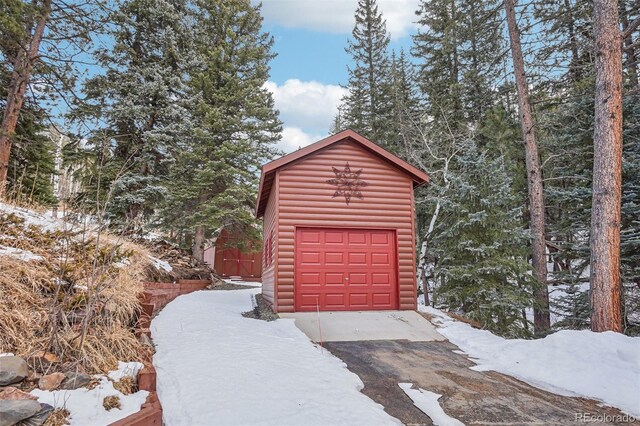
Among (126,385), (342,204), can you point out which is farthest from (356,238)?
(126,385)

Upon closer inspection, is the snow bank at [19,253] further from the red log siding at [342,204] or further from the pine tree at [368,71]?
the pine tree at [368,71]

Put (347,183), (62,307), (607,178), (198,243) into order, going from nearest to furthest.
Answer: (62,307), (607,178), (347,183), (198,243)

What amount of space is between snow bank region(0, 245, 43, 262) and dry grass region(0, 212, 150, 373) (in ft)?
0.18

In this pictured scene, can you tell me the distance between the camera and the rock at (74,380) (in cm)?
250

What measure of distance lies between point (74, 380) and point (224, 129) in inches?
569

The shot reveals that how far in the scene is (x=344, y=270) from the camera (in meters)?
7.99

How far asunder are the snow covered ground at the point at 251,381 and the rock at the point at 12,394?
0.98 m

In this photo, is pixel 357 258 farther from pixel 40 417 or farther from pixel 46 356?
pixel 40 417

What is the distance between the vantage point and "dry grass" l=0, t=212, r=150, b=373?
2779mm

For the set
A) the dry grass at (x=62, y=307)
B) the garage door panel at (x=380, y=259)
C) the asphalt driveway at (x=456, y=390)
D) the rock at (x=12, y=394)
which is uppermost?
the garage door panel at (x=380, y=259)

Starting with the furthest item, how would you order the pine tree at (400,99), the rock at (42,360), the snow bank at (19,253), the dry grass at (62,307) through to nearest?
the pine tree at (400,99) → the snow bank at (19,253) → the dry grass at (62,307) → the rock at (42,360)

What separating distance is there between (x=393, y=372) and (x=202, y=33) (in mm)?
17290

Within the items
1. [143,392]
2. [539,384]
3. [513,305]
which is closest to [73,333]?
[143,392]

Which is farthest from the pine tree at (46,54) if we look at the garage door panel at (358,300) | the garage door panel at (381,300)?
the garage door panel at (381,300)
